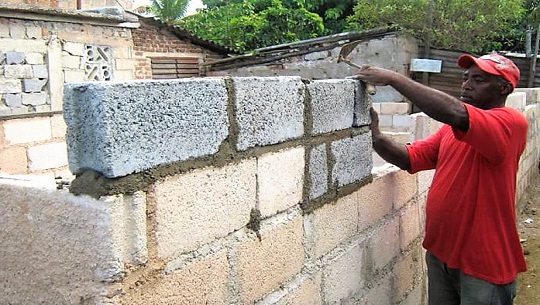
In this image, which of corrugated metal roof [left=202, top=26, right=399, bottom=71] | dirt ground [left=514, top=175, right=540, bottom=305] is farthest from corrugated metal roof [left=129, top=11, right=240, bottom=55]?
dirt ground [left=514, top=175, right=540, bottom=305]

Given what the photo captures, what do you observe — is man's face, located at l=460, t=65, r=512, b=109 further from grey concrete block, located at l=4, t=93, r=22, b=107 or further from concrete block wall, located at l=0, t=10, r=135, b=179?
grey concrete block, located at l=4, t=93, r=22, b=107

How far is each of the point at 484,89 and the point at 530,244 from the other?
4.76 metres

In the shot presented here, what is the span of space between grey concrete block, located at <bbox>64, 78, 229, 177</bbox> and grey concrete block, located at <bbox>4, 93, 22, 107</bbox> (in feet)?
19.0

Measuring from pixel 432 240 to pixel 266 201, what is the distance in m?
1.42

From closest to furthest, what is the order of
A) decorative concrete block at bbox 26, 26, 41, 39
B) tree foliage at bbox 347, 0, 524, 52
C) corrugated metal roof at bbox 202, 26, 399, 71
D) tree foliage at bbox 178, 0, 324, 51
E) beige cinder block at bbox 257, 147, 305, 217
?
beige cinder block at bbox 257, 147, 305, 217 → decorative concrete block at bbox 26, 26, 41, 39 → corrugated metal roof at bbox 202, 26, 399, 71 → tree foliage at bbox 347, 0, 524, 52 → tree foliage at bbox 178, 0, 324, 51

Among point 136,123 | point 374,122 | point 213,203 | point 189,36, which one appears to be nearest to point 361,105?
point 374,122

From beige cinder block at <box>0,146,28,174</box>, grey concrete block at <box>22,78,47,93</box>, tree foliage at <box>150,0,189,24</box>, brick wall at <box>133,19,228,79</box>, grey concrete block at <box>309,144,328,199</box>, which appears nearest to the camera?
grey concrete block at <box>309,144,328,199</box>

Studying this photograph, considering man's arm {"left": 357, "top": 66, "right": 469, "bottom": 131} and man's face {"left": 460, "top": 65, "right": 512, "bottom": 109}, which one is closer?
man's arm {"left": 357, "top": 66, "right": 469, "bottom": 131}

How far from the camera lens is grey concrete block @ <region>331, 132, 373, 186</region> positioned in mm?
2664

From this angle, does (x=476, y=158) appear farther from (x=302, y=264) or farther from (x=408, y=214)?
(x=302, y=264)

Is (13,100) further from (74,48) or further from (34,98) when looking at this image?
(74,48)

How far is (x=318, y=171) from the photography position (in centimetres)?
251

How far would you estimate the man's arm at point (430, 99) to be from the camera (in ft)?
8.26

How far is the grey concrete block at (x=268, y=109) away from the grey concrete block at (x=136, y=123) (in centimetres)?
19
